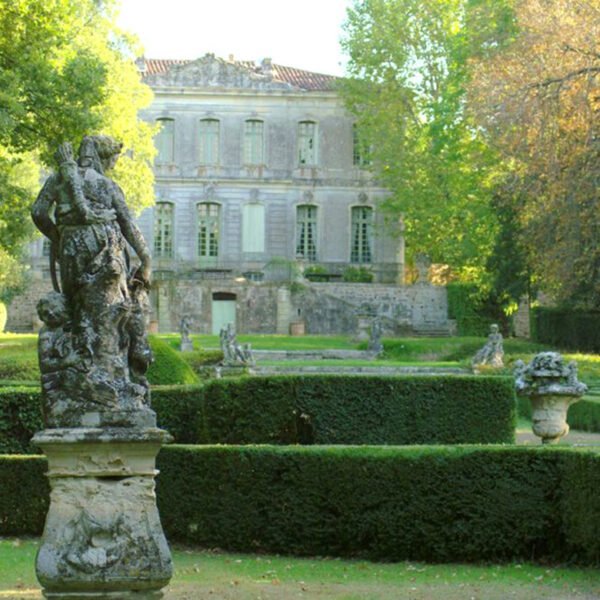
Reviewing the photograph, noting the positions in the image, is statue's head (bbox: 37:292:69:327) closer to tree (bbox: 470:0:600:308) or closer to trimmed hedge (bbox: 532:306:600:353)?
tree (bbox: 470:0:600:308)

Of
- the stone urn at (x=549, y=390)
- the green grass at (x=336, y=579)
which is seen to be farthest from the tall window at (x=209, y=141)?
the green grass at (x=336, y=579)

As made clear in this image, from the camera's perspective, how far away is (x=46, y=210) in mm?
7809

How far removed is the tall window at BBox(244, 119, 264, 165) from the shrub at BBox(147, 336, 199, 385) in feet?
102

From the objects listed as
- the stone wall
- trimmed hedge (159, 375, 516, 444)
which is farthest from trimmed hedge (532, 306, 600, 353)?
trimmed hedge (159, 375, 516, 444)

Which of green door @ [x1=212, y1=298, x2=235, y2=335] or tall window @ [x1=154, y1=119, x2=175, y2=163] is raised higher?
tall window @ [x1=154, y1=119, x2=175, y2=163]

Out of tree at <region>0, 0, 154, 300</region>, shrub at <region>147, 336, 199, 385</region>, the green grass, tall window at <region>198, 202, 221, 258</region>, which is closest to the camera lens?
the green grass

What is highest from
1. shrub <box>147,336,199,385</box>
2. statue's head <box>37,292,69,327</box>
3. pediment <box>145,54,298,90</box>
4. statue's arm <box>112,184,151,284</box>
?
pediment <box>145,54,298,90</box>

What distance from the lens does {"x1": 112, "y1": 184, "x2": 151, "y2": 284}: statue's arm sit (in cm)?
779

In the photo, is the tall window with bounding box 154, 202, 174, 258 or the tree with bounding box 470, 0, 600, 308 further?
the tall window with bounding box 154, 202, 174, 258

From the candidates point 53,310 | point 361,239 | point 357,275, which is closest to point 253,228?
point 361,239

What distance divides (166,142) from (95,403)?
1629 inches

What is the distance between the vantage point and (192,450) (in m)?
10.9

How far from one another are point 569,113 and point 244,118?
23.6 metres

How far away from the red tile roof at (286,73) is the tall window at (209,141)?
2.36 m
